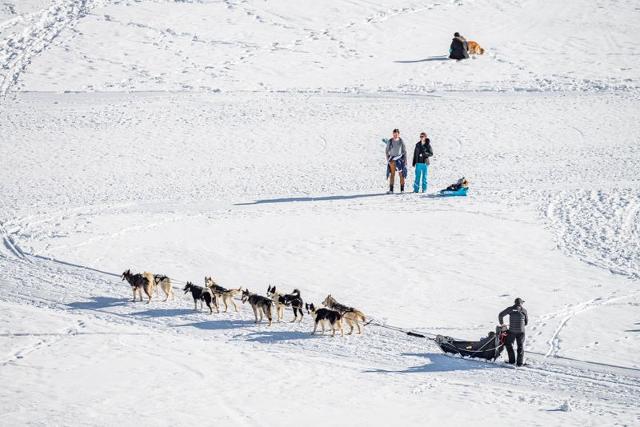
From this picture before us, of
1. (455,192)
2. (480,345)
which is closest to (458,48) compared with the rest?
(455,192)

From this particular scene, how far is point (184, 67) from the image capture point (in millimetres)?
25672

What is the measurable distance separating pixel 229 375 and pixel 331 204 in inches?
283

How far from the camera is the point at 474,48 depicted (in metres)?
25.9

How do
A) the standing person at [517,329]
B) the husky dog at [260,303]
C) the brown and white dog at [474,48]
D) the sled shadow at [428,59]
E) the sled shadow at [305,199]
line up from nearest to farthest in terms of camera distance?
the standing person at [517,329]
the husky dog at [260,303]
the sled shadow at [305,199]
the sled shadow at [428,59]
the brown and white dog at [474,48]

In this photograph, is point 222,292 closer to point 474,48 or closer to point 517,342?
point 517,342

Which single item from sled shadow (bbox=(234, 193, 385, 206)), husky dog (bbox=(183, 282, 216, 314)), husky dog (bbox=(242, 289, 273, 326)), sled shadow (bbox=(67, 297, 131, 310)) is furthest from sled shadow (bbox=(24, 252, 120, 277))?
sled shadow (bbox=(234, 193, 385, 206))

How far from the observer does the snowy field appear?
1072cm

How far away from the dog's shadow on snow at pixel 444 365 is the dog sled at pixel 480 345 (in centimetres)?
8

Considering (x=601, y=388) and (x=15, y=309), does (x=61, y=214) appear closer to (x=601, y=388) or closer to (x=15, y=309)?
(x=15, y=309)

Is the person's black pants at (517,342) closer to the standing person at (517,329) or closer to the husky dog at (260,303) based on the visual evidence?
the standing person at (517,329)

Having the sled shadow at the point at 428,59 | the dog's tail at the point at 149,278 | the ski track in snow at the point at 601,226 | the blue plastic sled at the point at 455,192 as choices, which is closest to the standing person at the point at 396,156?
the blue plastic sled at the point at 455,192

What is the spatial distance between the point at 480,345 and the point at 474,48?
16.0 m

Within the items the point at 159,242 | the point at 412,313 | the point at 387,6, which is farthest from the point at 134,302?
the point at 387,6

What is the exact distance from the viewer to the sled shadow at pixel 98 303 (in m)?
13.2
